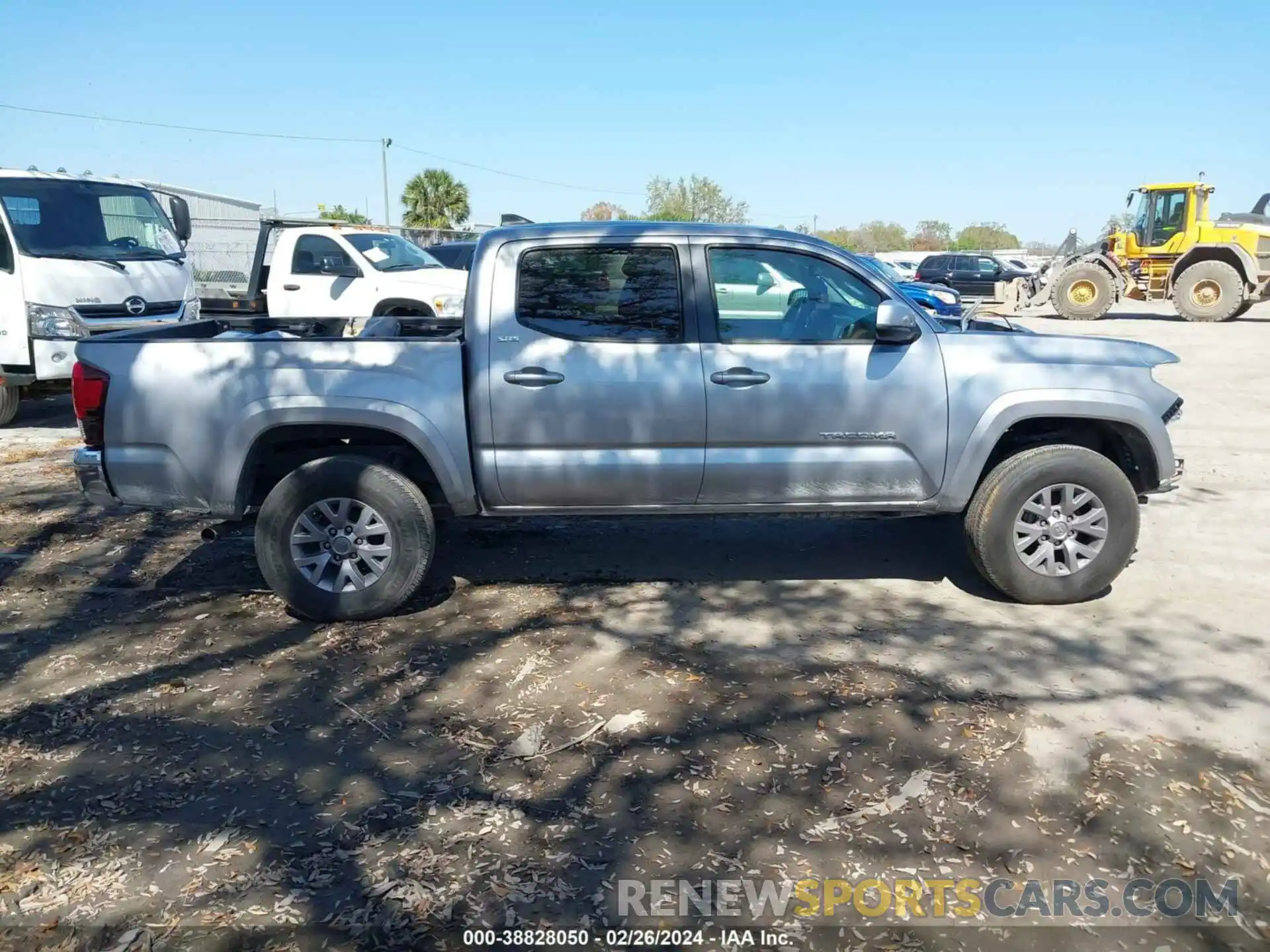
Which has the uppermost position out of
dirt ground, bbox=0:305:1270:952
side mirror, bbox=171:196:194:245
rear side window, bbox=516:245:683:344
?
side mirror, bbox=171:196:194:245

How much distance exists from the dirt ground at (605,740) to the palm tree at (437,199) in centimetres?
4023

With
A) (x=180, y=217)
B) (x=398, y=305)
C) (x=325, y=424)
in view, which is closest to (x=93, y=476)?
(x=325, y=424)

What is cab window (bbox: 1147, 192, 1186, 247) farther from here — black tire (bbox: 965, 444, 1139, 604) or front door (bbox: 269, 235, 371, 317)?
black tire (bbox: 965, 444, 1139, 604)

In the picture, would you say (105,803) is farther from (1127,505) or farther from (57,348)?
(57,348)

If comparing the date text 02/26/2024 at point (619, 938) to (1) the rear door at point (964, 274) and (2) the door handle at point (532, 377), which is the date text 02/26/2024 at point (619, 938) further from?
(1) the rear door at point (964, 274)

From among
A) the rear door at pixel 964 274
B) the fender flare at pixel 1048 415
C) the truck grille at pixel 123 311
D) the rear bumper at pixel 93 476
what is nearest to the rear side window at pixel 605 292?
the fender flare at pixel 1048 415

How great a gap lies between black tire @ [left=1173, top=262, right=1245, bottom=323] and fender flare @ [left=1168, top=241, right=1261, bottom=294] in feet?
0.58

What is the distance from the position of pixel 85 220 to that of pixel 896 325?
28.4 ft

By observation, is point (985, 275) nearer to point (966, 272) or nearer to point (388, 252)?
point (966, 272)

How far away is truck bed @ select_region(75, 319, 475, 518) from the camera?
4.60 metres

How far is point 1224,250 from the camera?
22438 mm

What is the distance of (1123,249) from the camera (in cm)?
2375

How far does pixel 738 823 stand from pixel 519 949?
2.79ft

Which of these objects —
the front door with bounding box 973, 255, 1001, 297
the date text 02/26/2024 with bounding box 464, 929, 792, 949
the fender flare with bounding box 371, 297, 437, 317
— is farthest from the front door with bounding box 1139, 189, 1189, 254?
the date text 02/26/2024 with bounding box 464, 929, 792, 949
